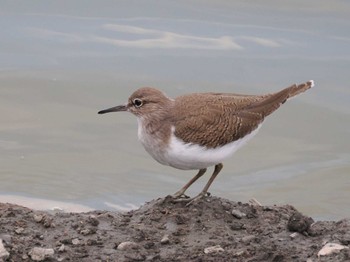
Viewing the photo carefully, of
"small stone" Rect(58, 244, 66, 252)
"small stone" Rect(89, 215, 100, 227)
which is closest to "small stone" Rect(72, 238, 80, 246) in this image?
"small stone" Rect(58, 244, 66, 252)

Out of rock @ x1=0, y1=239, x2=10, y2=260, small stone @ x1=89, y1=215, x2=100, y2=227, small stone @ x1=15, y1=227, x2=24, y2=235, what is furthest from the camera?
small stone @ x1=89, y1=215, x2=100, y2=227

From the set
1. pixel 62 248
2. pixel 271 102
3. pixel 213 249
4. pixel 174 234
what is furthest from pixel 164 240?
pixel 271 102

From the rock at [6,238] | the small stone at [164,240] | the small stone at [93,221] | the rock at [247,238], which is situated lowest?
the rock at [6,238]

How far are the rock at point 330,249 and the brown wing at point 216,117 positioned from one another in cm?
132

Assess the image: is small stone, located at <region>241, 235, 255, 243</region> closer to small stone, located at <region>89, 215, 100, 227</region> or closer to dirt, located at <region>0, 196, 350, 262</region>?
dirt, located at <region>0, 196, 350, 262</region>

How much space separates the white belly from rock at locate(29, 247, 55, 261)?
4.38 feet

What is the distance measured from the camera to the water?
35.7 ft

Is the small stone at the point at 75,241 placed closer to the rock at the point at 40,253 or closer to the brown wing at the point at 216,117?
the rock at the point at 40,253

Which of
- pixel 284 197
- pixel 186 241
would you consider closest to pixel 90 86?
pixel 284 197

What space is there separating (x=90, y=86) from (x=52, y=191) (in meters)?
2.51

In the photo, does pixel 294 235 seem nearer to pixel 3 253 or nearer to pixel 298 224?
pixel 298 224

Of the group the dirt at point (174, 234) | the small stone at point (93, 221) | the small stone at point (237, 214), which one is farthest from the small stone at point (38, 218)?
the small stone at point (237, 214)

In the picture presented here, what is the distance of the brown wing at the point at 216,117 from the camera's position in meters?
7.72

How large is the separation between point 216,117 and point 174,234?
1047mm
